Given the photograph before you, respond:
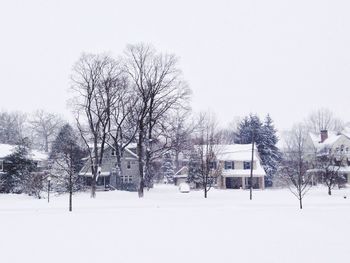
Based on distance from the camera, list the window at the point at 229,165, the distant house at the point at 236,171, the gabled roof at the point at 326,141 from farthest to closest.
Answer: the gabled roof at the point at 326,141 < the window at the point at 229,165 < the distant house at the point at 236,171

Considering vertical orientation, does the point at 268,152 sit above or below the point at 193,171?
above

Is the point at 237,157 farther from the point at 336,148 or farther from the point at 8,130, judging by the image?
the point at 8,130

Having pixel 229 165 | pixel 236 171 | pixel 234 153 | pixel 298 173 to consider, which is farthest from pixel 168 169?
pixel 298 173

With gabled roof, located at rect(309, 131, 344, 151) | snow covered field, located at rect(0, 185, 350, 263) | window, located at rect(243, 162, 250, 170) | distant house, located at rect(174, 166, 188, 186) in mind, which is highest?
gabled roof, located at rect(309, 131, 344, 151)

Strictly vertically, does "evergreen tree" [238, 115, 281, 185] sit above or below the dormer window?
above

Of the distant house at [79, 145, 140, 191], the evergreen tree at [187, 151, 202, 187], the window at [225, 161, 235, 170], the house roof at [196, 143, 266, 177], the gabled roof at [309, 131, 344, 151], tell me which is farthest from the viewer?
the gabled roof at [309, 131, 344, 151]

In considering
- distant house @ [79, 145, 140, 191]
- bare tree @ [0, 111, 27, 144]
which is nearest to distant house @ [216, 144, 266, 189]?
distant house @ [79, 145, 140, 191]

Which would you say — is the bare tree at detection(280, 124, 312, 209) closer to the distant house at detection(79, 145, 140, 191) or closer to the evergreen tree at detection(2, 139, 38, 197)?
the distant house at detection(79, 145, 140, 191)

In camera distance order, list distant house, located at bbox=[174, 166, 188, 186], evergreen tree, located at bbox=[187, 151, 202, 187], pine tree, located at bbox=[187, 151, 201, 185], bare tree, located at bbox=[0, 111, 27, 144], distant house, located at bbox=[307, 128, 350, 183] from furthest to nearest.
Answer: bare tree, located at bbox=[0, 111, 27, 144]
distant house, located at bbox=[174, 166, 188, 186]
distant house, located at bbox=[307, 128, 350, 183]
pine tree, located at bbox=[187, 151, 201, 185]
evergreen tree, located at bbox=[187, 151, 202, 187]

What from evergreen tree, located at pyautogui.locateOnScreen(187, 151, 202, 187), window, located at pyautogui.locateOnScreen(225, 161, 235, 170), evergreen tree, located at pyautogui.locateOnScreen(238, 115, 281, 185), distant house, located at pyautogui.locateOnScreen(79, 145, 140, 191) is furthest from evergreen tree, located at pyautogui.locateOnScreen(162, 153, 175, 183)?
evergreen tree, located at pyautogui.locateOnScreen(187, 151, 202, 187)

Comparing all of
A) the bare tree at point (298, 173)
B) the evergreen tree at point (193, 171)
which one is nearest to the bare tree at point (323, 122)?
the bare tree at point (298, 173)

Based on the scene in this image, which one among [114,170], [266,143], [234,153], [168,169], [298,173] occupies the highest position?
[266,143]

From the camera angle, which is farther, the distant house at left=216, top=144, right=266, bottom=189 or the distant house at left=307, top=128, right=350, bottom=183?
the distant house at left=307, top=128, right=350, bottom=183

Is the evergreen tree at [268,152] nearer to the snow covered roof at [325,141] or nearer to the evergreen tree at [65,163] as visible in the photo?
the snow covered roof at [325,141]
